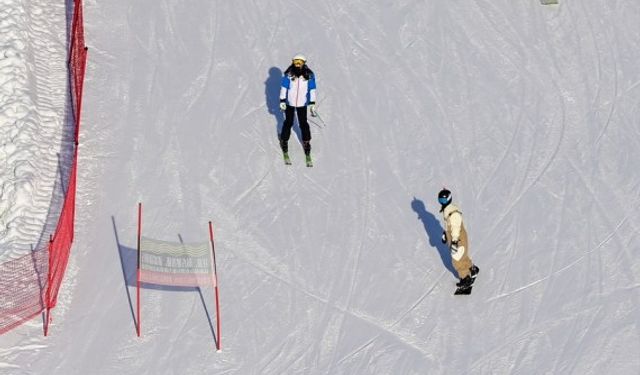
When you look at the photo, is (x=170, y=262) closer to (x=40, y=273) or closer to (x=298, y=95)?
(x=40, y=273)

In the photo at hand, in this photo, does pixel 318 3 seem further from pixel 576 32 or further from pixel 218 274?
pixel 218 274

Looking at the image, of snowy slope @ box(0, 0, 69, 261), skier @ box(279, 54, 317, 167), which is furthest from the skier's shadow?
snowy slope @ box(0, 0, 69, 261)

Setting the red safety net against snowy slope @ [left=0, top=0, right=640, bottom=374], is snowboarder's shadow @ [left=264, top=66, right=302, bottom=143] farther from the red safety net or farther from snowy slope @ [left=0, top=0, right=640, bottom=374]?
the red safety net

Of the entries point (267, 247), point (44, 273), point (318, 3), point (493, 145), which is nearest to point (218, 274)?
point (267, 247)

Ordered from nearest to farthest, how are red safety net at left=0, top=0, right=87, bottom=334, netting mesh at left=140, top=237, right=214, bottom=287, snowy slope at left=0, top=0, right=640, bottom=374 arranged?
netting mesh at left=140, top=237, right=214, bottom=287
red safety net at left=0, top=0, right=87, bottom=334
snowy slope at left=0, top=0, right=640, bottom=374

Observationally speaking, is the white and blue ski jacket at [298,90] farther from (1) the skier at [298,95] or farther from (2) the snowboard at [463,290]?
(2) the snowboard at [463,290]

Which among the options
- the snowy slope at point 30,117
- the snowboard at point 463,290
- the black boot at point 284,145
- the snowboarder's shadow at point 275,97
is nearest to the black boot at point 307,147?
the black boot at point 284,145
